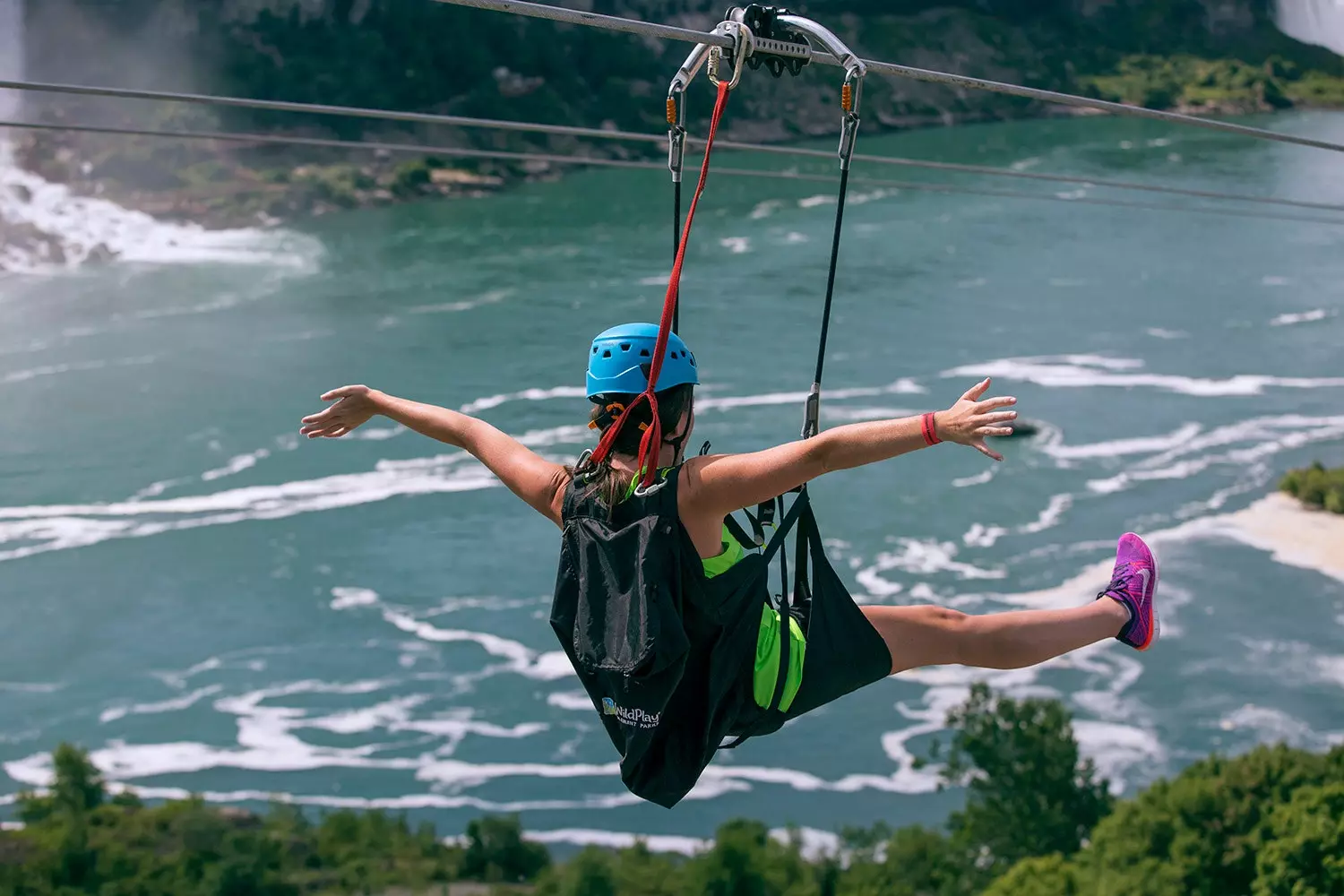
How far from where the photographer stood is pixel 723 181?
3822 cm

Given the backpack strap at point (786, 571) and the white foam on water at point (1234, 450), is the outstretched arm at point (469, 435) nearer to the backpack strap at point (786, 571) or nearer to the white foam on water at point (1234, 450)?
the backpack strap at point (786, 571)

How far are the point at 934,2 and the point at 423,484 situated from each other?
29.8 metres

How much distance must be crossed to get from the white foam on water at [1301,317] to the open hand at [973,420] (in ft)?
98.9

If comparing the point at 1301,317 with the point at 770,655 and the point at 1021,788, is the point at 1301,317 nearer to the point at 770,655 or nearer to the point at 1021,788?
the point at 1021,788

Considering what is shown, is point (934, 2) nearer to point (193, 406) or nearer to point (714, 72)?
point (193, 406)

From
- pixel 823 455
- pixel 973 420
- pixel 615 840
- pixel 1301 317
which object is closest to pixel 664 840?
pixel 615 840

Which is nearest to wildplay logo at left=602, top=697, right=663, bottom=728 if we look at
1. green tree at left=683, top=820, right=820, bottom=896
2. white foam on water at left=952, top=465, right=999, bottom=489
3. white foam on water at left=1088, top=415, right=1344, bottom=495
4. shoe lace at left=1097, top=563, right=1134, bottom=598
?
shoe lace at left=1097, top=563, right=1134, bottom=598

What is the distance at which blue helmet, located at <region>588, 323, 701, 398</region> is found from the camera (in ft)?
7.58

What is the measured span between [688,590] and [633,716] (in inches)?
8.6

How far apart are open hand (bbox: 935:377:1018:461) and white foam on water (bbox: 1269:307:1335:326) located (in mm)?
30155

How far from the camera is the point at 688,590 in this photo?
2303 millimetres

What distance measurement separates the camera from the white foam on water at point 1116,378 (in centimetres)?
2770

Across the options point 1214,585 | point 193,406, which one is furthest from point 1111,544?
point 193,406

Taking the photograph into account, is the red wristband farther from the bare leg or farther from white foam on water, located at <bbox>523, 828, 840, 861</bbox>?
white foam on water, located at <bbox>523, 828, 840, 861</bbox>
